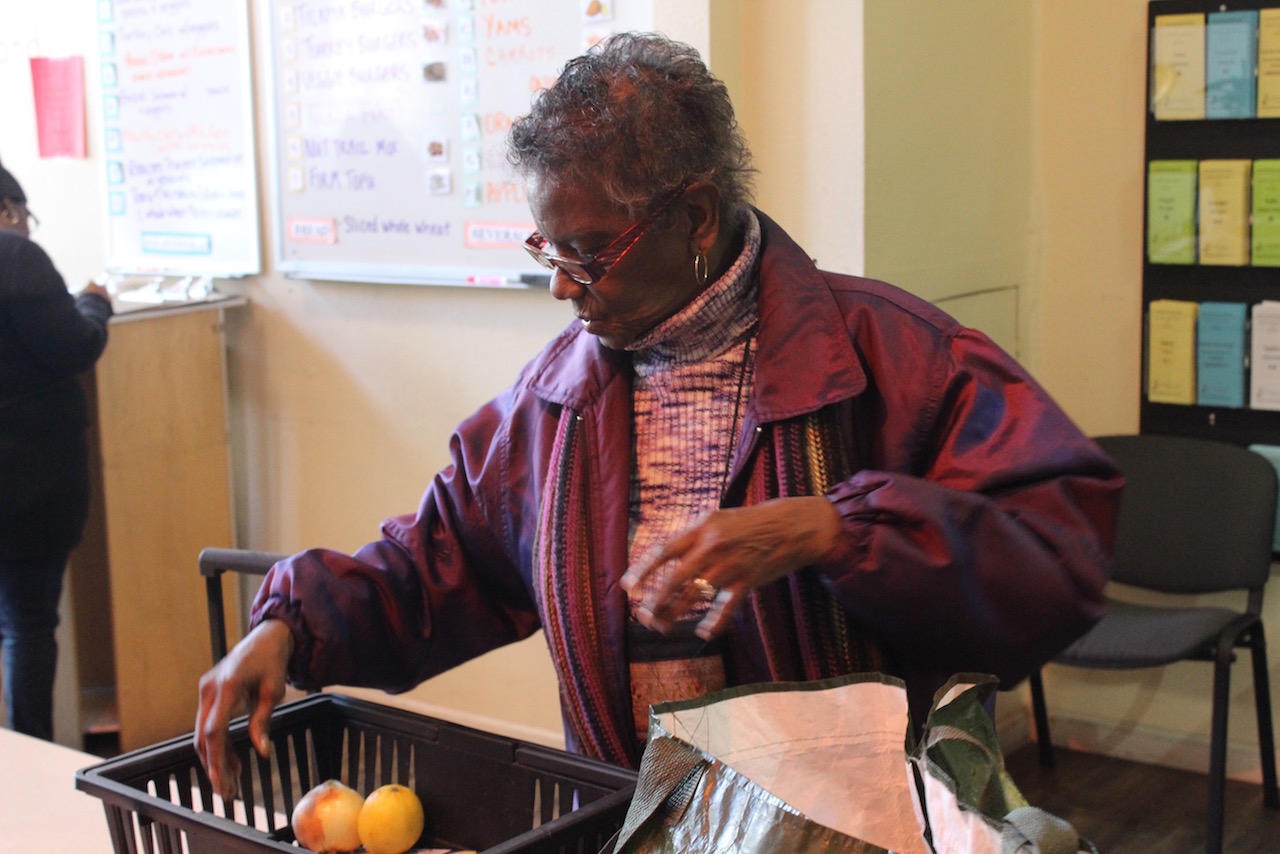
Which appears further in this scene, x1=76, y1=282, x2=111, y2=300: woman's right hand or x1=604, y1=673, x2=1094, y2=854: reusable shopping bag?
x1=76, y1=282, x2=111, y2=300: woman's right hand

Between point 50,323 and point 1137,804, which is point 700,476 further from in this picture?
point 50,323

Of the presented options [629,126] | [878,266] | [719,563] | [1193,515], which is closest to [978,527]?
[719,563]

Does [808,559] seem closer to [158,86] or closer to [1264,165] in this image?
[1264,165]

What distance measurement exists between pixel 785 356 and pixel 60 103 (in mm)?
3580

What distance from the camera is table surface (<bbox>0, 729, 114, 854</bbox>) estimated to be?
1.48 m

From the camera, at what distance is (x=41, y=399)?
124 inches

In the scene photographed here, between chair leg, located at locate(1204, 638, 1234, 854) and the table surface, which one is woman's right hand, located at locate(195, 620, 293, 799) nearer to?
the table surface

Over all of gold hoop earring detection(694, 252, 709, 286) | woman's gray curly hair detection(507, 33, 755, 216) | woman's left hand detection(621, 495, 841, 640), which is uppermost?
woman's gray curly hair detection(507, 33, 755, 216)

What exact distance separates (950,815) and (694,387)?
2.10ft

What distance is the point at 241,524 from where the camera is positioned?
3.91 m

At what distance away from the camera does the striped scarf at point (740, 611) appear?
4.20 ft

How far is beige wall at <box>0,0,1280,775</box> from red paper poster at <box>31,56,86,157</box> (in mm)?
237

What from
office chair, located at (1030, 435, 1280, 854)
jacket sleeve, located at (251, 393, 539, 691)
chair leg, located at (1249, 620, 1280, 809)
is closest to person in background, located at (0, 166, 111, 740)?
jacket sleeve, located at (251, 393, 539, 691)

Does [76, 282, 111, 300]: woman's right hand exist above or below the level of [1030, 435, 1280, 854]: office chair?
above
